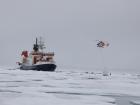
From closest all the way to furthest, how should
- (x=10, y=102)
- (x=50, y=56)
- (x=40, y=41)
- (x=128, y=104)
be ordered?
(x=10, y=102), (x=128, y=104), (x=50, y=56), (x=40, y=41)

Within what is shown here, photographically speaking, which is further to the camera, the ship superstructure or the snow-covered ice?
the ship superstructure

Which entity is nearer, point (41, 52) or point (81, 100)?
point (81, 100)

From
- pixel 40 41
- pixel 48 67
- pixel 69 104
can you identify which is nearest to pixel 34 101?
pixel 69 104

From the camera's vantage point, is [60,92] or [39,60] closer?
[60,92]

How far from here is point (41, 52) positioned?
6738 centimetres

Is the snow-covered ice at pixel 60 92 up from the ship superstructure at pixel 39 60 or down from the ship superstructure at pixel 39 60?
down

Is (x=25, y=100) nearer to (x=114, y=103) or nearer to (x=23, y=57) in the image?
(x=114, y=103)

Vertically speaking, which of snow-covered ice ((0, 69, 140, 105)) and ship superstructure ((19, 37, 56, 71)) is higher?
ship superstructure ((19, 37, 56, 71))

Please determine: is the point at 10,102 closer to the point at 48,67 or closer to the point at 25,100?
the point at 25,100

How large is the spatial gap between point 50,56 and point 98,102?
168 feet

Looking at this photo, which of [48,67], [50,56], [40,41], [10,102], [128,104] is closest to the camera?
[10,102]

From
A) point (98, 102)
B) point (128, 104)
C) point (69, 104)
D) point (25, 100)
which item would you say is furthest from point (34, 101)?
point (128, 104)

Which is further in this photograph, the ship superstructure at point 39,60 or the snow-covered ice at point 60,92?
the ship superstructure at point 39,60

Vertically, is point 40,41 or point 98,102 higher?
point 40,41
